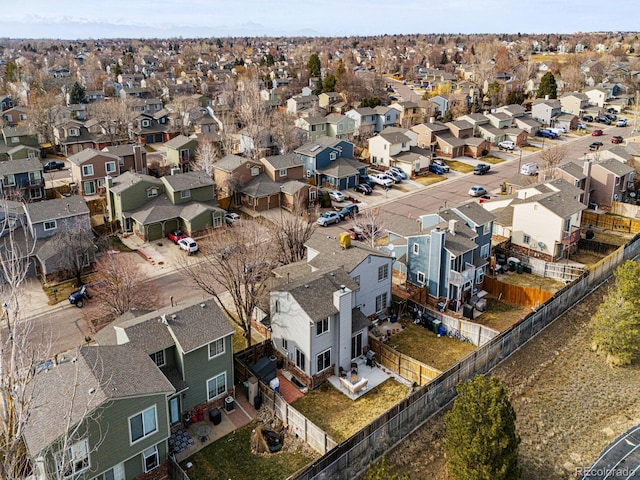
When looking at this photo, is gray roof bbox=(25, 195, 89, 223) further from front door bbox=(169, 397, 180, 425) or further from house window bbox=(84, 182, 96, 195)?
front door bbox=(169, 397, 180, 425)

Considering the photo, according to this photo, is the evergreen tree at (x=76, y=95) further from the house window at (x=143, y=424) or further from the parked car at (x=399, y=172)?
the house window at (x=143, y=424)

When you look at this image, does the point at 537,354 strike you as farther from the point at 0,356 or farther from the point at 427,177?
the point at 427,177

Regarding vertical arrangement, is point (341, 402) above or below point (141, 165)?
below

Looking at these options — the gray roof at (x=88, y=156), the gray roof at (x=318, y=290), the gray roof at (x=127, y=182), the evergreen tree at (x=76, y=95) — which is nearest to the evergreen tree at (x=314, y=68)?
the evergreen tree at (x=76, y=95)

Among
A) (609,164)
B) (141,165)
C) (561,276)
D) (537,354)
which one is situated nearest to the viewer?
(537,354)

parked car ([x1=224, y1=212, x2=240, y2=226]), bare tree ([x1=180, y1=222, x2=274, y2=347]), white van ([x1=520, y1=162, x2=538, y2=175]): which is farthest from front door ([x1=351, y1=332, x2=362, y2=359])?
white van ([x1=520, y1=162, x2=538, y2=175])

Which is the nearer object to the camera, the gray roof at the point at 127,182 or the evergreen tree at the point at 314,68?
the gray roof at the point at 127,182

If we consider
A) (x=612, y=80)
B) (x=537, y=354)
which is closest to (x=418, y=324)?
(x=537, y=354)
